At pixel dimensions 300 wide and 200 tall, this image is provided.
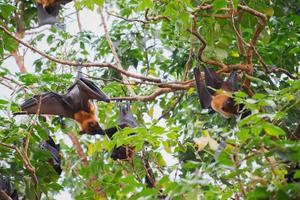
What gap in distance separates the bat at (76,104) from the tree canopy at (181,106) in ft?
0.32

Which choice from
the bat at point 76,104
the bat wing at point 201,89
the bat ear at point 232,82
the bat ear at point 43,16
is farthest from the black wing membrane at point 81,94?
the bat ear at point 43,16

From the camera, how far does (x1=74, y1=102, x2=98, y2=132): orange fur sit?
4907mm

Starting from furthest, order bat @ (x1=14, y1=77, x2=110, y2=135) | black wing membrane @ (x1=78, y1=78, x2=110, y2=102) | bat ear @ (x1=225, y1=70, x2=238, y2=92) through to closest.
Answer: black wing membrane @ (x1=78, y1=78, x2=110, y2=102)
bat @ (x1=14, y1=77, x2=110, y2=135)
bat ear @ (x1=225, y1=70, x2=238, y2=92)

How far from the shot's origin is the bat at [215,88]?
4082 mm

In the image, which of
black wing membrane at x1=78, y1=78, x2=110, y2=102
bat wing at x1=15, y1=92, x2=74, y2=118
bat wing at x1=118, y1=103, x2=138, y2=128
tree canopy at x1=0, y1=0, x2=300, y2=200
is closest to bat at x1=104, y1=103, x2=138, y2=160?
bat wing at x1=118, y1=103, x2=138, y2=128

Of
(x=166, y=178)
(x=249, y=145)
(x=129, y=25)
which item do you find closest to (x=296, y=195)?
(x=249, y=145)

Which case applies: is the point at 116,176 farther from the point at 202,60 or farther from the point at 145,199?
the point at 145,199

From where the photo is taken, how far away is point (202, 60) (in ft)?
12.7

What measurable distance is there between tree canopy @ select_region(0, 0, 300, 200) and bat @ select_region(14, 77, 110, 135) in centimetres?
10

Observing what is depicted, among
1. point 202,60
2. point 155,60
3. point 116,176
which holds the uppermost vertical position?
point 202,60

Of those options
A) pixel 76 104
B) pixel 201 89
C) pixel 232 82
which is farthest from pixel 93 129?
pixel 232 82

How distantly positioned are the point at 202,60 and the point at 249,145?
1.66 meters

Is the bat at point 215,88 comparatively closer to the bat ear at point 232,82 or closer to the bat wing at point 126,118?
Result: the bat ear at point 232,82

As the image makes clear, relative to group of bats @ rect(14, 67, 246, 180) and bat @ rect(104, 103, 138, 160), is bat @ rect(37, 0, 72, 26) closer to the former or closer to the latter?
group of bats @ rect(14, 67, 246, 180)
